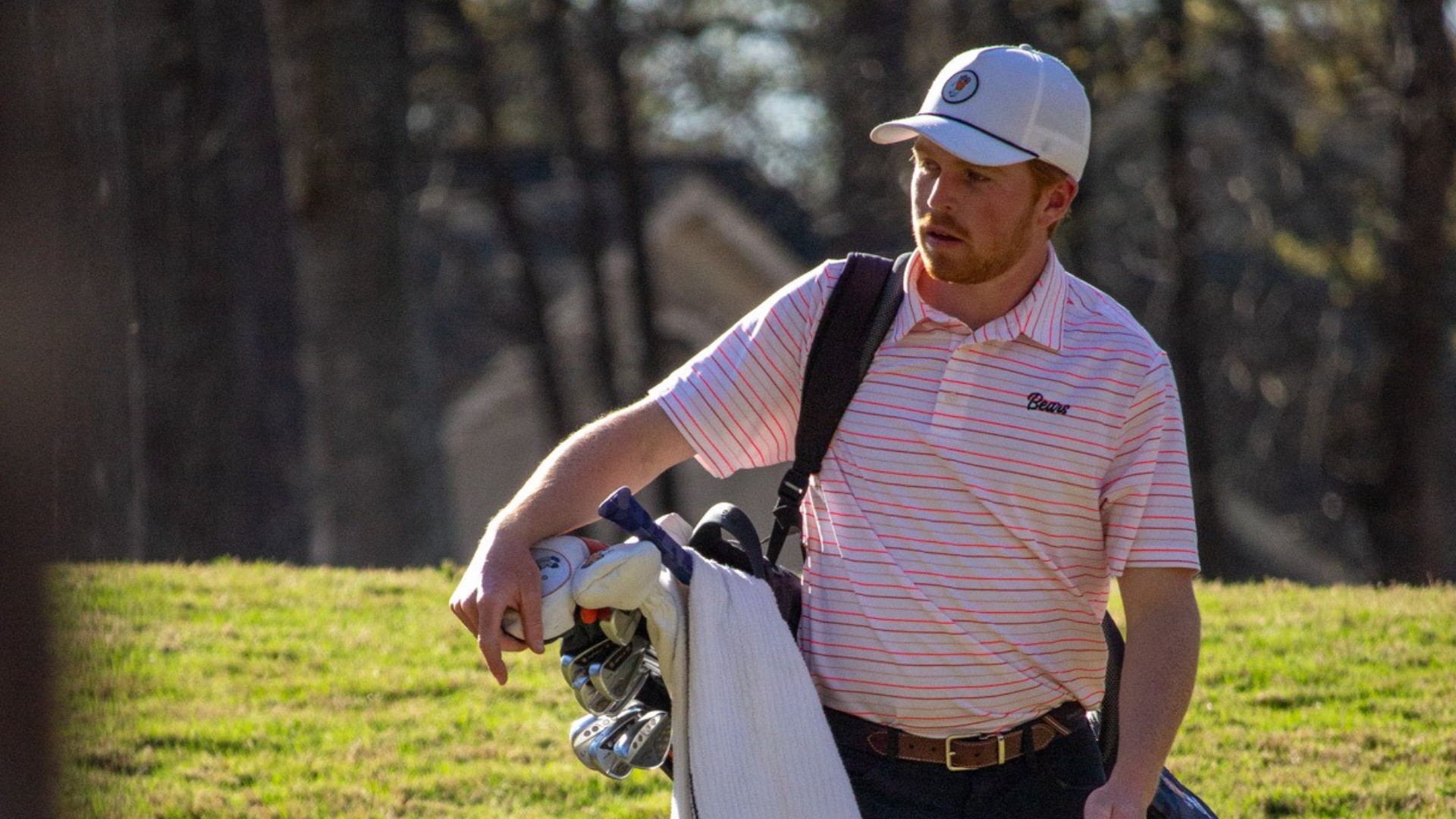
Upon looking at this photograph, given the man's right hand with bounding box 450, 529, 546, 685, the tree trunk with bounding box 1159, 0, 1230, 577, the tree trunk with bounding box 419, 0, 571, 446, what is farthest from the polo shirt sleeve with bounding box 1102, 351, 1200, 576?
the tree trunk with bounding box 419, 0, 571, 446

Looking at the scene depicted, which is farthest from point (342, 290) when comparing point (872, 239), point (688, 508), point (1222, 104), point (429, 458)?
point (688, 508)

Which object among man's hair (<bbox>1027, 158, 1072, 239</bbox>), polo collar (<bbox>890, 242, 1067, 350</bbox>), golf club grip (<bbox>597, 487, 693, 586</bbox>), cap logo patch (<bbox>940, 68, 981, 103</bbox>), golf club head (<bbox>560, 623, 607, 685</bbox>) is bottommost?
golf club head (<bbox>560, 623, 607, 685</bbox>)

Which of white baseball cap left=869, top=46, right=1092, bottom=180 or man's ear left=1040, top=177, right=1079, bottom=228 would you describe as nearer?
white baseball cap left=869, top=46, right=1092, bottom=180

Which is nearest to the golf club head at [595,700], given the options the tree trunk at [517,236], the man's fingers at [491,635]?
the man's fingers at [491,635]

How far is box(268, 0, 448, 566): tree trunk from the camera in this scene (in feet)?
51.6

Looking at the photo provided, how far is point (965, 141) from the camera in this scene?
3.57 m

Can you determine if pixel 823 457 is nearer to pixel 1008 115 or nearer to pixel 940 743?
pixel 940 743

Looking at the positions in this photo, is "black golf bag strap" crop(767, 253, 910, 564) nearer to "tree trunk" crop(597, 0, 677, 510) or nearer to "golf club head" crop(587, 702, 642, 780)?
"golf club head" crop(587, 702, 642, 780)

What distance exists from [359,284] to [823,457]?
13052 mm

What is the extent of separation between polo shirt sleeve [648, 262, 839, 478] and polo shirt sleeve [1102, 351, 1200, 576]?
63cm

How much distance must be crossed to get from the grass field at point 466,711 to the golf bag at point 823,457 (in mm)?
1388

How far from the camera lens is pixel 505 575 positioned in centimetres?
329

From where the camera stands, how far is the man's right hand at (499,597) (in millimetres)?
3254

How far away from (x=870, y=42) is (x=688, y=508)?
8.55m
